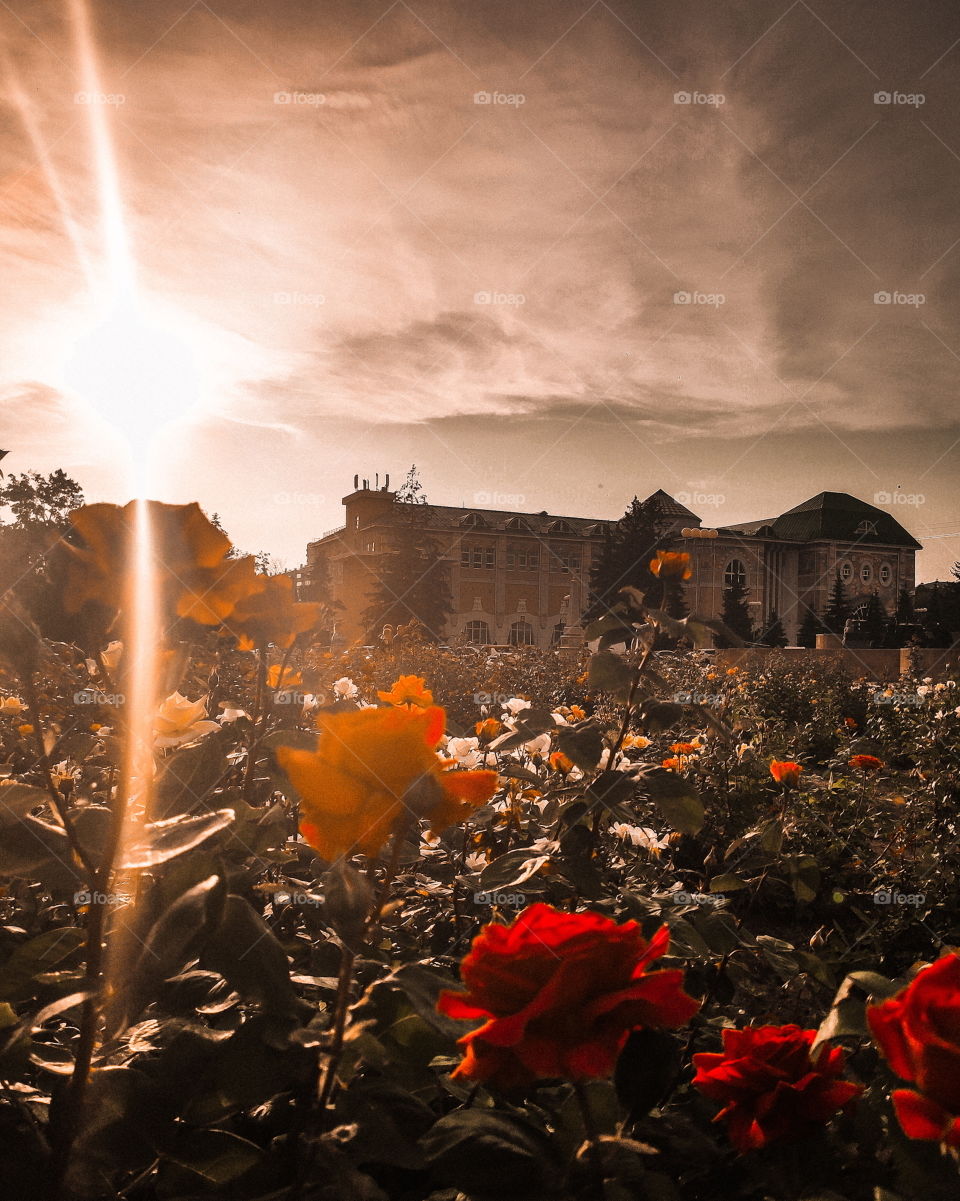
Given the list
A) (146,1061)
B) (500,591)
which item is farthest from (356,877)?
(500,591)

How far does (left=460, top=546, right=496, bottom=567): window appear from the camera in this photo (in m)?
47.3

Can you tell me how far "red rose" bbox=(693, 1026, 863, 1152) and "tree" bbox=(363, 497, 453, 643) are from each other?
28.2 meters

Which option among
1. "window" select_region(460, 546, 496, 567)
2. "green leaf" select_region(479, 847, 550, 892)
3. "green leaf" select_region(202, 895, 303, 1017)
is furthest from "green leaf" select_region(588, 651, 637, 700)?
"window" select_region(460, 546, 496, 567)

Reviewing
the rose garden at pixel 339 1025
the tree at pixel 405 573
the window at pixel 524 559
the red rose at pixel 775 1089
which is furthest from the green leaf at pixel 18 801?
the window at pixel 524 559

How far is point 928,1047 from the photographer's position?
1.78 feet

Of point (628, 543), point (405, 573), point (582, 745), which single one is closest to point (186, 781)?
point (582, 745)

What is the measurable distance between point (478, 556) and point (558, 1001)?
156ft

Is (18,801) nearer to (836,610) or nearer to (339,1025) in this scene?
(339,1025)

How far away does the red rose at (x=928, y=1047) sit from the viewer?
0.54 m

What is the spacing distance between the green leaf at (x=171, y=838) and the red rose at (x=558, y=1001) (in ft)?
0.69

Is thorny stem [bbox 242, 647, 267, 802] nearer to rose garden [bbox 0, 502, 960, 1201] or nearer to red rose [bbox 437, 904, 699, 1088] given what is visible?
rose garden [bbox 0, 502, 960, 1201]

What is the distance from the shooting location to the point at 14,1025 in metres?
0.69

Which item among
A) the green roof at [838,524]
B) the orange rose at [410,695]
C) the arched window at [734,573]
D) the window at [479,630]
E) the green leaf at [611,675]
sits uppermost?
the green roof at [838,524]

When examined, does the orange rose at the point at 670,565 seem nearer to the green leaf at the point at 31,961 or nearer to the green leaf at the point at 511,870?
the green leaf at the point at 511,870
